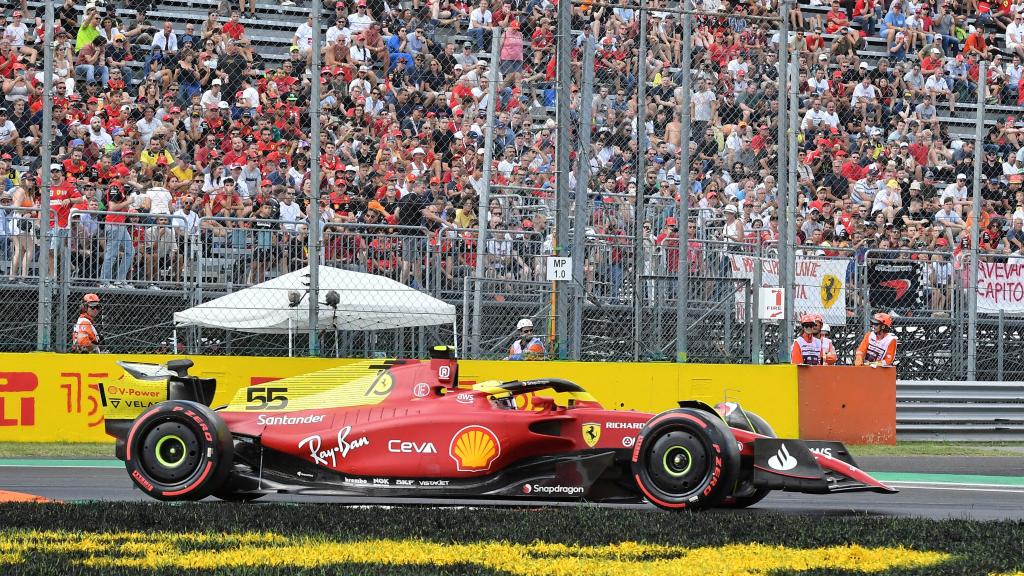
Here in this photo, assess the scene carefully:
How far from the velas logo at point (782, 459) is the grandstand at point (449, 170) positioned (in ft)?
20.5

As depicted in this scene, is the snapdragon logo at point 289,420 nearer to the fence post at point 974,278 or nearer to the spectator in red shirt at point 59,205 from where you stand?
the spectator in red shirt at point 59,205

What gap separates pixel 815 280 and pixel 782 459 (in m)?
8.08

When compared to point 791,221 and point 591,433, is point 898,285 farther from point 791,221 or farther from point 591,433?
point 591,433

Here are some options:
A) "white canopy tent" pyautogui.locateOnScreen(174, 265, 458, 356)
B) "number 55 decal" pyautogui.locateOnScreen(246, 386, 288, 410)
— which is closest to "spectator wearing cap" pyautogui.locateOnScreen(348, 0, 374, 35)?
"white canopy tent" pyautogui.locateOnScreen(174, 265, 458, 356)

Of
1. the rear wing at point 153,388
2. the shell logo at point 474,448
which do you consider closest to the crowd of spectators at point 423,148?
the rear wing at point 153,388

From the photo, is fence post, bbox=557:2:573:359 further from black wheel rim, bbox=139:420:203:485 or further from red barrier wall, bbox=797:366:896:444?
black wheel rim, bbox=139:420:203:485

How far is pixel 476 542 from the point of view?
293 inches

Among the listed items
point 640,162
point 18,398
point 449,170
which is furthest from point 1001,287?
point 18,398

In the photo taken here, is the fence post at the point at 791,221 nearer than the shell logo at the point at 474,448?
No

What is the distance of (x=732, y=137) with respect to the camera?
16.5 metres

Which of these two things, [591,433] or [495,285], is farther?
[495,285]

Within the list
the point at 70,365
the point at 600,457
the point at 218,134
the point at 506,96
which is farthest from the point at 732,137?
the point at 600,457

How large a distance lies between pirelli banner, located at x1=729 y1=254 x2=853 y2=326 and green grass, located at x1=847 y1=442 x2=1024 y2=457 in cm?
163

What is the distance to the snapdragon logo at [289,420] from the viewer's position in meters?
9.20
